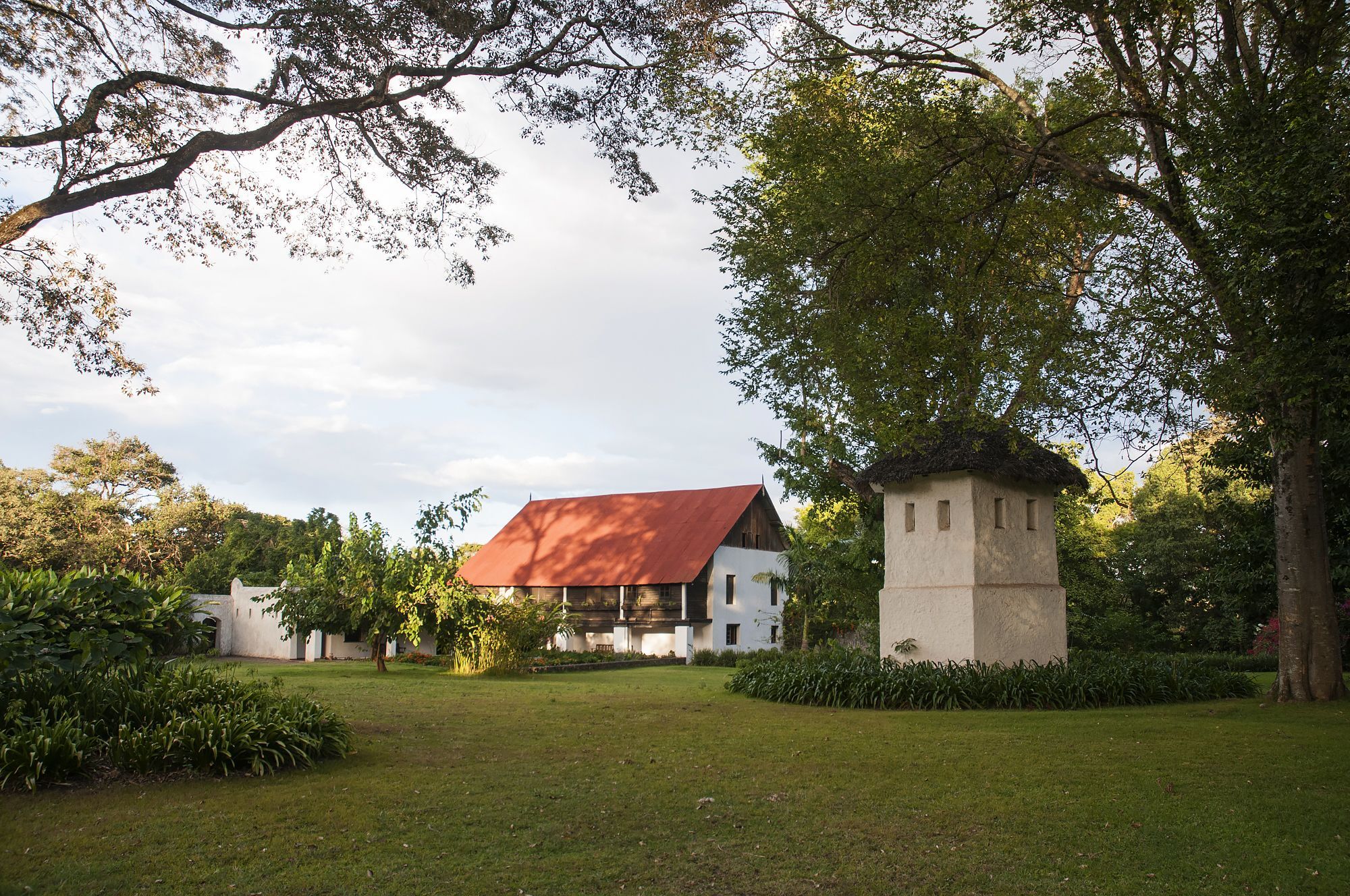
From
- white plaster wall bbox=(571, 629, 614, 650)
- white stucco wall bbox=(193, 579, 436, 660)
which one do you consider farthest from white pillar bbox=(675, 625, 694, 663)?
white stucco wall bbox=(193, 579, 436, 660)

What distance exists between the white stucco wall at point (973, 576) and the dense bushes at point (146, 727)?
29.9 feet

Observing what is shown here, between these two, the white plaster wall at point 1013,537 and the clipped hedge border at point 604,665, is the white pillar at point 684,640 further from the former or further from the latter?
the white plaster wall at point 1013,537

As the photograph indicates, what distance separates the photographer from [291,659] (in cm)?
2714

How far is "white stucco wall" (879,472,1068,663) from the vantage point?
14.1m

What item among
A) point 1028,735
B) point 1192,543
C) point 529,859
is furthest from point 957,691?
point 1192,543

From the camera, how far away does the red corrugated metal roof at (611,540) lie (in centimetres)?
3256

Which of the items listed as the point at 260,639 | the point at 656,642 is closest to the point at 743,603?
the point at 656,642

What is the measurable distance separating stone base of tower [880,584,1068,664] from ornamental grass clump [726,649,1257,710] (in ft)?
0.88

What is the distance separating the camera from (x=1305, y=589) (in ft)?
41.4

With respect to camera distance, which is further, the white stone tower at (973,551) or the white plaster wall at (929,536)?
the white plaster wall at (929,536)

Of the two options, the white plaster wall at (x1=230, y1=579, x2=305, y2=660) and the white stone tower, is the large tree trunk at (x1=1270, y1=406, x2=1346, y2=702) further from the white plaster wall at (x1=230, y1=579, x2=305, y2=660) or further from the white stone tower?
the white plaster wall at (x1=230, y1=579, x2=305, y2=660)

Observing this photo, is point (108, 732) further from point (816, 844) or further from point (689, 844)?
point (816, 844)

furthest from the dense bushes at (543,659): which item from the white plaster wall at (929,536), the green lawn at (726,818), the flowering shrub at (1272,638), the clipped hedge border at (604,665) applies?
the flowering shrub at (1272,638)

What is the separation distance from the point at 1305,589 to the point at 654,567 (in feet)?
71.5
